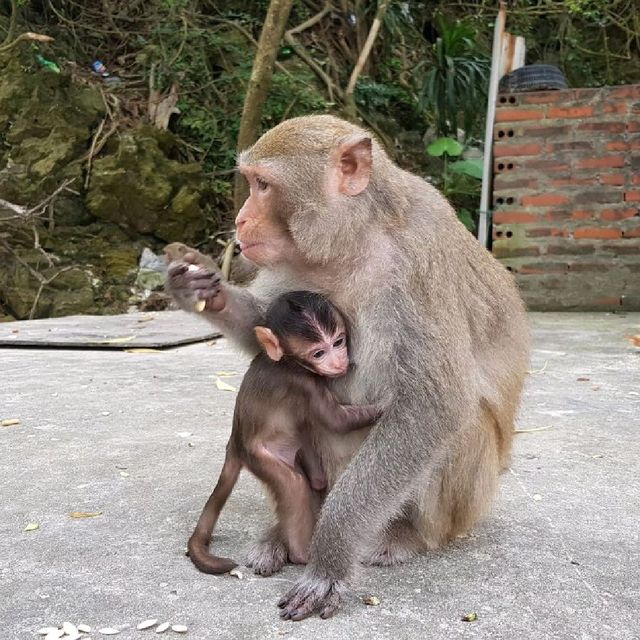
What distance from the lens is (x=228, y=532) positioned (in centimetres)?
248

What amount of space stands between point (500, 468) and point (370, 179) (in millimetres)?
1063

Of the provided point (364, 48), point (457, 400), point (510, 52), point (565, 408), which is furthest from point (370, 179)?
point (364, 48)

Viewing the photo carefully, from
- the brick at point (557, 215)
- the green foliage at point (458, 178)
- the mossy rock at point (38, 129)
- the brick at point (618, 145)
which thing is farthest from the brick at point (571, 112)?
the mossy rock at point (38, 129)

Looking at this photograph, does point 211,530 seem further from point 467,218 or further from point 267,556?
point 467,218

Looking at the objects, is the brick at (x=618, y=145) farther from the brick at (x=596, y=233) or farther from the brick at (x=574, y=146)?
the brick at (x=596, y=233)

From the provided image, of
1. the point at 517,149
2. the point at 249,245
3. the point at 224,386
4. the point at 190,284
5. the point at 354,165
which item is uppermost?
the point at 517,149

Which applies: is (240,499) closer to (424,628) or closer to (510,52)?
(424,628)

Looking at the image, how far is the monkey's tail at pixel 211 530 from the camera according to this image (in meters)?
2.13

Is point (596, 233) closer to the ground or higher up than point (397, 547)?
higher up

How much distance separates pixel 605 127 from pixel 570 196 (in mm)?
760

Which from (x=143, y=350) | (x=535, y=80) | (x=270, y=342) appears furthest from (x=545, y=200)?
(x=270, y=342)

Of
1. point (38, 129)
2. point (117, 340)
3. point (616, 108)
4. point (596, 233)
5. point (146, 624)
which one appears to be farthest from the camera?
point (38, 129)

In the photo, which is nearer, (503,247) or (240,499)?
(240,499)

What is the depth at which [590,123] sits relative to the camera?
308 inches
